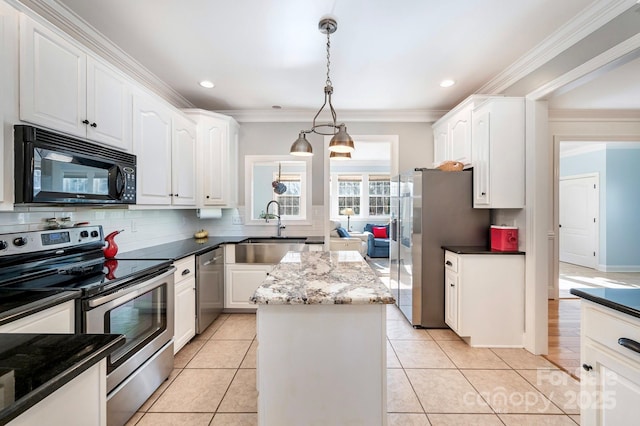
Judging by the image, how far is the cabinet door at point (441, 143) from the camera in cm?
356

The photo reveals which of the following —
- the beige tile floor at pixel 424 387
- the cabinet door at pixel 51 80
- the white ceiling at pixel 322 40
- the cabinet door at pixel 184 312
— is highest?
the white ceiling at pixel 322 40

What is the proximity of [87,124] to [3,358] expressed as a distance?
1.65 meters

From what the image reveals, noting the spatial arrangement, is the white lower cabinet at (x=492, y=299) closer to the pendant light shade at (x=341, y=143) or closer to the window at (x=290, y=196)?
the pendant light shade at (x=341, y=143)

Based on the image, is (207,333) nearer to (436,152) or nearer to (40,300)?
Result: (40,300)

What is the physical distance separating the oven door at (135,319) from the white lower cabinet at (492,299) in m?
2.56

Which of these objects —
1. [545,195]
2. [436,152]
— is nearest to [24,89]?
[545,195]

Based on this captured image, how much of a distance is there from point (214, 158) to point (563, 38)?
3524 mm

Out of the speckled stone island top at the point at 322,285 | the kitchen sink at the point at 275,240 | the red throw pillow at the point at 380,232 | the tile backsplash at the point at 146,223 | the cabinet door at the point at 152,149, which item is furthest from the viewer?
the red throw pillow at the point at 380,232

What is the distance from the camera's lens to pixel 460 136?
3195mm

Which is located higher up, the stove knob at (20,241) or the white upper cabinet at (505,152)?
the white upper cabinet at (505,152)

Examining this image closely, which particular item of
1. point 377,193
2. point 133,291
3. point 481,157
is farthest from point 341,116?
point 377,193

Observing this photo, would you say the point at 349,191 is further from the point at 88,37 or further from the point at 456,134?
the point at 88,37

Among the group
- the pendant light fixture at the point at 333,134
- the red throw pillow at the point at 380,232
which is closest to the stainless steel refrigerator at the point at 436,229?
the pendant light fixture at the point at 333,134

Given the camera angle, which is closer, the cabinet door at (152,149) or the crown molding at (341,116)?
the cabinet door at (152,149)
